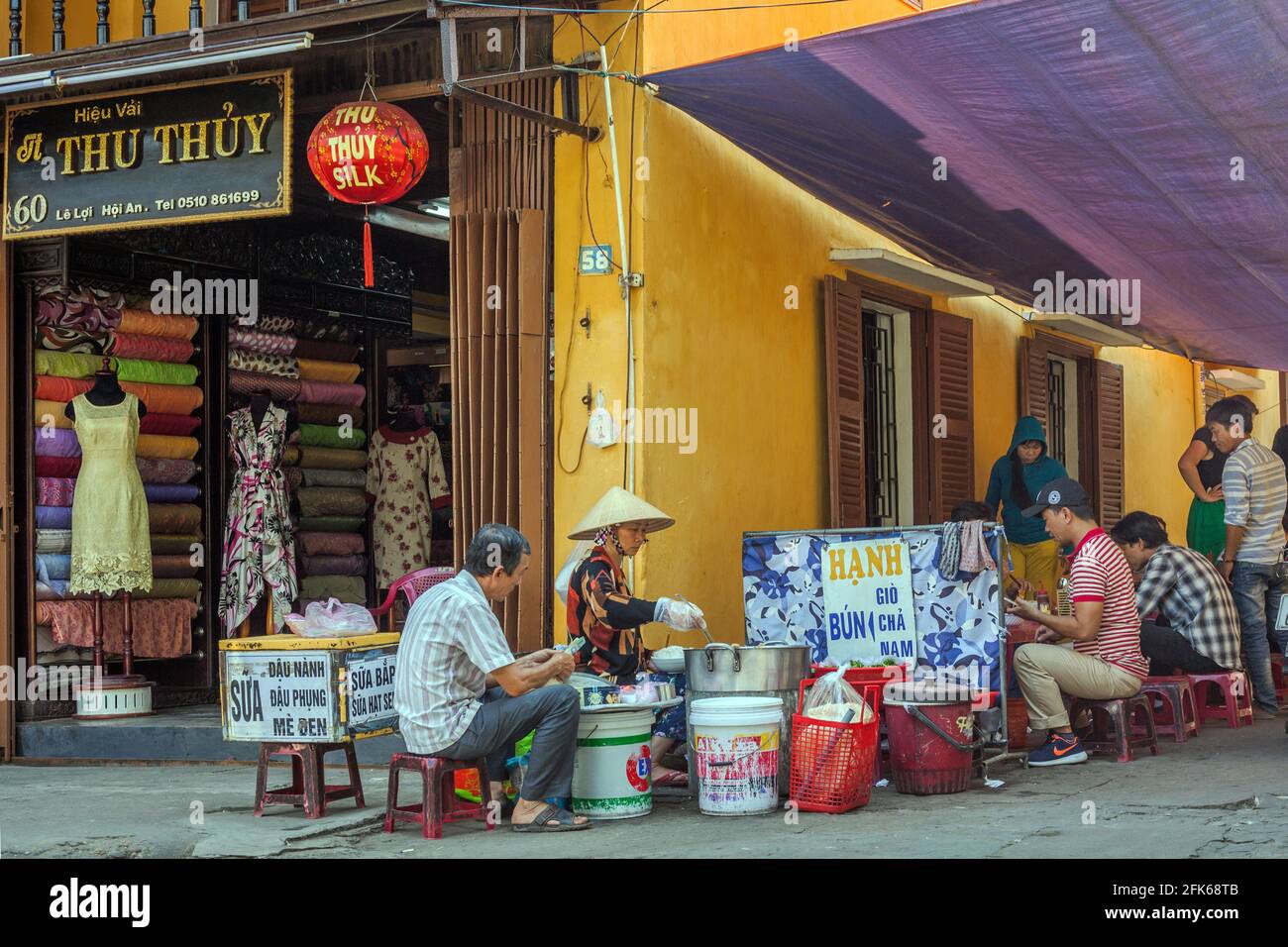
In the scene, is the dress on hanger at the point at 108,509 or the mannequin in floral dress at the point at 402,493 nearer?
the dress on hanger at the point at 108,509

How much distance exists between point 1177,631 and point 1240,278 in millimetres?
2702

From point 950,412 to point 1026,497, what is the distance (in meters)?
1.17

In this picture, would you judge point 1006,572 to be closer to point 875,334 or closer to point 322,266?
point 875,334

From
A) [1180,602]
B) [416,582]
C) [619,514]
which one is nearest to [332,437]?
[416,582]

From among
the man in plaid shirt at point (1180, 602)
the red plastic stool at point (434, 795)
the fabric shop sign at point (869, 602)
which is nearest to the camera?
the red plastic stool at point (434, 795)

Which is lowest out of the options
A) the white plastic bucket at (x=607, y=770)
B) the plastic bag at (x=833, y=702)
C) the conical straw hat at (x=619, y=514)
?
the white plastic bucket at (x=607, y=770)

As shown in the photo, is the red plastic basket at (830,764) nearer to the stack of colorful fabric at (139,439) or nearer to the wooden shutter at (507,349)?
the wooden shutter at (507,349)

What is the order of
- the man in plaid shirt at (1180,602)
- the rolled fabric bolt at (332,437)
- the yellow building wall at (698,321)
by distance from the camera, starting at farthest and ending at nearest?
the rolled fabric bolt at (332,437) < the man in plaid shirt at (1180,602) < the yellow building wall at (698,321)

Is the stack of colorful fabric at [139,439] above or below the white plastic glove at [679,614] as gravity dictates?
above

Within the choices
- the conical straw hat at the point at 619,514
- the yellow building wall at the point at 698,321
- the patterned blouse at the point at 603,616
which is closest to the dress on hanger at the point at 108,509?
the yellow building wall at the point at 698,321

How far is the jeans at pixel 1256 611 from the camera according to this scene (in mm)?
9203

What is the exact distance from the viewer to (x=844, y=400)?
9.81 metres

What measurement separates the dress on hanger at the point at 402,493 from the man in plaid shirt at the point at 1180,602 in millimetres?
5011
